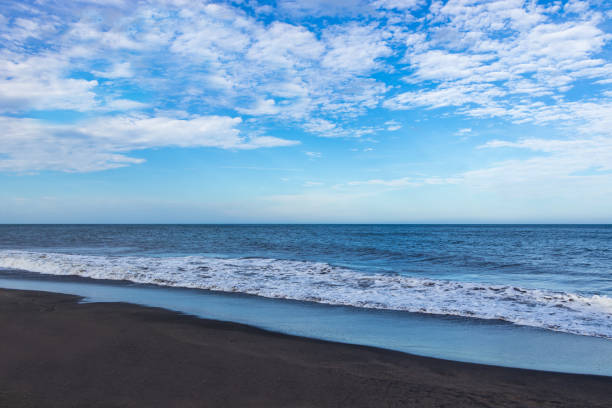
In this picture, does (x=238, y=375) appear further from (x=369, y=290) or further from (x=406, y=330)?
(x=369, y=290)

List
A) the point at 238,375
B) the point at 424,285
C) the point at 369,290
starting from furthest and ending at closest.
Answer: the point at 424,285 → the point at 369,290 → the point at 238,375

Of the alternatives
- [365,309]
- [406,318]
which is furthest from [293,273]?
[406,318]

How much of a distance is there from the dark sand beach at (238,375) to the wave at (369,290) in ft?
12.7

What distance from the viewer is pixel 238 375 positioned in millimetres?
5781

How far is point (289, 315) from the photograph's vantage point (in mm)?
10000

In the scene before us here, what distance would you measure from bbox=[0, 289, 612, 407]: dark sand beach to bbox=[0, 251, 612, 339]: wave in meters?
3.87

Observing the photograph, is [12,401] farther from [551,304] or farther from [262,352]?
[551,304]

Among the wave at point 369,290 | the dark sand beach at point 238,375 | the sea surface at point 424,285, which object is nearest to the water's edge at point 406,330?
the sea surface at point 424,285

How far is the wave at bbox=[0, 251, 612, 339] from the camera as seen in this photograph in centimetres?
984

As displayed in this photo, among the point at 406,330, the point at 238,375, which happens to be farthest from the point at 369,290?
the point at 238,375

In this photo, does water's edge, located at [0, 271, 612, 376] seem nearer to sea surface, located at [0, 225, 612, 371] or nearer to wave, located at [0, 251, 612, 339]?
sea surface, located at [0, 225, 612, 371]

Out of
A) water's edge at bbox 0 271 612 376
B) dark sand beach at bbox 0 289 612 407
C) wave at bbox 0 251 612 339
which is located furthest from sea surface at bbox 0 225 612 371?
dark sand beach at bbox 0 289 612 407

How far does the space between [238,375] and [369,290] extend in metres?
8.26

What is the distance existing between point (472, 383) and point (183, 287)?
11.3 meters
